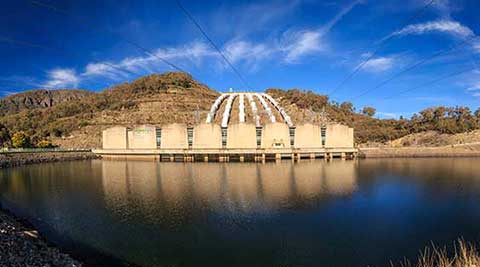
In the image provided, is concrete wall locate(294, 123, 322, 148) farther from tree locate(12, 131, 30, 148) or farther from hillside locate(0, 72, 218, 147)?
tree locate(12, 131, 30, 148)

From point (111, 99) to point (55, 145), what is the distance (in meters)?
27.4

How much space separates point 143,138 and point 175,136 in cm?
580

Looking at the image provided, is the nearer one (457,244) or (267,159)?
(457,244)

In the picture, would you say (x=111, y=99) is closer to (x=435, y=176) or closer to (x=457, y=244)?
(x=435, y=176)

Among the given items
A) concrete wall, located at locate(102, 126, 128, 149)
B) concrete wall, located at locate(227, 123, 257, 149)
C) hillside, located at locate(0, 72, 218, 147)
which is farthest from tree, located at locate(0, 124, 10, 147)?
concrete wall, located at locate(227, 123, 257, 149)

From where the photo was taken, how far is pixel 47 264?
7.52 meters

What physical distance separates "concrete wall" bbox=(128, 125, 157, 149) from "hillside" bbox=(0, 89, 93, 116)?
4070 inches

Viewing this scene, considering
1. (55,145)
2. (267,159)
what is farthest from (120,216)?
(55,145)

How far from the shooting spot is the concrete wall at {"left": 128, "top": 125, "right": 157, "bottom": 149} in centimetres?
4438

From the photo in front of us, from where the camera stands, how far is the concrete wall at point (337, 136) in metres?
43.5

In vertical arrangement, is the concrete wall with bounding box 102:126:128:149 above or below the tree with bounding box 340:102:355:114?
below

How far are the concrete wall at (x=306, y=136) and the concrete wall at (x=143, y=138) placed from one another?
22.6m

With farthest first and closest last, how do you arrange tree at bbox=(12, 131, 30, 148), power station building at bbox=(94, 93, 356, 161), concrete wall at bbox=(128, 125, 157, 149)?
tree at bbox=(12, 131, 30, 148) < concrete wall at bbox=(128, 125, 157, 149) < power station building at bbox=(94, 93, 356, 161)

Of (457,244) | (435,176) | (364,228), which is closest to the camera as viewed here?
(457,244)
